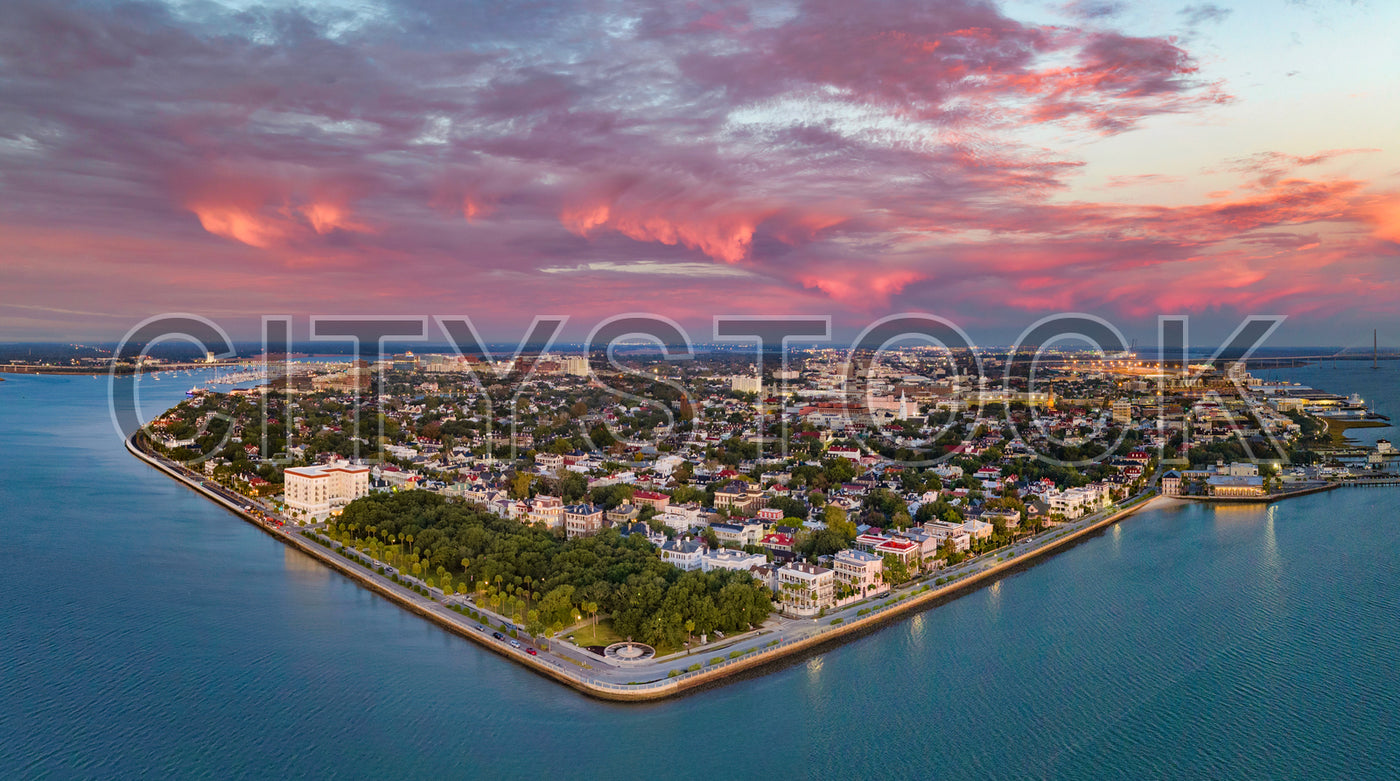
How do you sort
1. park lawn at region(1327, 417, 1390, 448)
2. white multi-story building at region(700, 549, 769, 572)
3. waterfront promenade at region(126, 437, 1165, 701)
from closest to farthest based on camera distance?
1. waterfront promenade at region(126, 437, 1165, 701)
2. white multi-story building at region(700, 549, 769, 572)
3. park lawn at region(1327, 417, 1390, 448)

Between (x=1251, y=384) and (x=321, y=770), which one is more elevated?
(x=1251, y=384)

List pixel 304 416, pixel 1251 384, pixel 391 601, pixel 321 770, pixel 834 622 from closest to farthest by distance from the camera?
pixel 321 770 < pixel 834 622 < pixel 391 601 < pixel 304 416 < pixel 1251 384

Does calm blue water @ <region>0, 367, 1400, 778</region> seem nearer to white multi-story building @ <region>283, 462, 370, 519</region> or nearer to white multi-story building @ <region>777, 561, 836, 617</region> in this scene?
white multi-story building @ <region>777, 561, 836, 617</region>

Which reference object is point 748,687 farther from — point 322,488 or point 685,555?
point 322,488

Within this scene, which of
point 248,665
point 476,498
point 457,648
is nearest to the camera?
point 248,665

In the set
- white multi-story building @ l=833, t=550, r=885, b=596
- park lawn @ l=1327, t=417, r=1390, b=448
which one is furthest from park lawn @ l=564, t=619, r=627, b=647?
park lawn @ l=1327, t=417, r=1390, b=448

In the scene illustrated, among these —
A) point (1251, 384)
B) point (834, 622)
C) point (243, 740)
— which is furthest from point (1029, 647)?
point (1251, 384)

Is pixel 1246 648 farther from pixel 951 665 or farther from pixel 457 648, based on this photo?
pixel 457 648
